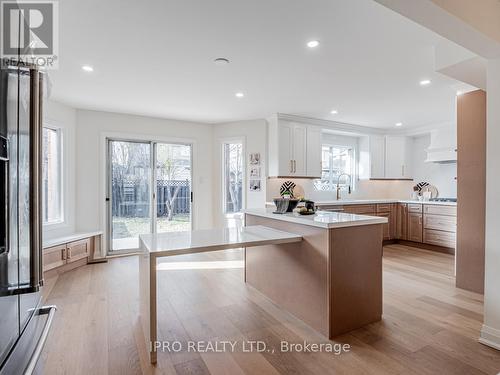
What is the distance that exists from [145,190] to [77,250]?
143 cm

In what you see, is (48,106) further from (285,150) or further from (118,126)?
(285,150)

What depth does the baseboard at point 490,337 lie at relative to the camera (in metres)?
2.02

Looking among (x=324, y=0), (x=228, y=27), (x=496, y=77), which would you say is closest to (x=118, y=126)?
(x=228, y=27)

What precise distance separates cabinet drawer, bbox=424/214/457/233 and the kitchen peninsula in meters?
3.11

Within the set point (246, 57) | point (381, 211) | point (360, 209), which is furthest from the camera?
point (381, 211)

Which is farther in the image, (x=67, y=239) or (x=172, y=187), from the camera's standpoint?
(x=172, y=187)

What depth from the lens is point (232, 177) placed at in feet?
18.1

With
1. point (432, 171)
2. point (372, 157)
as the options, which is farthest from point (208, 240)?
point (432, 171)

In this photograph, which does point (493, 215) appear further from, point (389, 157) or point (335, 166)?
point (389, 157)

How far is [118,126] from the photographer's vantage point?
186 inches

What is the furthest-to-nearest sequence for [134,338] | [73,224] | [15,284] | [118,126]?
[118,126], [73,224], [134,338], [15,284]

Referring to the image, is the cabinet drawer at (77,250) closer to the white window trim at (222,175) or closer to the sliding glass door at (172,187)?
the sliding glass door at (172,187)

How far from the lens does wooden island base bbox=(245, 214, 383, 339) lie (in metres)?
2.17

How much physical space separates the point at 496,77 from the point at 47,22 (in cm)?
335
